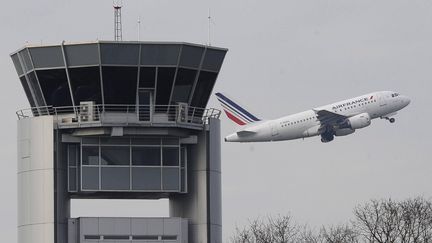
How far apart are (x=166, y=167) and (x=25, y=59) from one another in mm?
9976

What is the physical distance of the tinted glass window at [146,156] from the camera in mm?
78000

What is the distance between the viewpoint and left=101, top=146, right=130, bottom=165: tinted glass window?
7775cm

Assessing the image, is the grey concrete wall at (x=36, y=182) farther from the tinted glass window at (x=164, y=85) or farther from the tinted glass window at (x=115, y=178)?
the tinted glass window at (x=164, y=85)

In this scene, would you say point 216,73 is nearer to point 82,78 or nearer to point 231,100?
point 82,78

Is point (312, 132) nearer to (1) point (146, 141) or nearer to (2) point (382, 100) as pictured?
(2) point (382, 100)

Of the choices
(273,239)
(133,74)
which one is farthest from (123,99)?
(273,239)

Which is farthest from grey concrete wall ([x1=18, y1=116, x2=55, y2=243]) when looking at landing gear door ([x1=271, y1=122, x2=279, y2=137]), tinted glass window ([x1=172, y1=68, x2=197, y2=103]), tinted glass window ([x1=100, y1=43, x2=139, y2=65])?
landing gear door ([x1=271, y1=122, x2=279, y2=137])

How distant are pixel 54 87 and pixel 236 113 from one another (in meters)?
80.7

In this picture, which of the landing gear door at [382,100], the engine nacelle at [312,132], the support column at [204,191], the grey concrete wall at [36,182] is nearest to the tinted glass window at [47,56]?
the grey concrete wall at [36,182]

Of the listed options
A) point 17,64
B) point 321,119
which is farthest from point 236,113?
point 17,64

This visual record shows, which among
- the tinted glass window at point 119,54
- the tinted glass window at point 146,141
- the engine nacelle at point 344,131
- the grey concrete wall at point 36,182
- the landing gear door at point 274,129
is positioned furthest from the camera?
the landing gear door at point 274,129

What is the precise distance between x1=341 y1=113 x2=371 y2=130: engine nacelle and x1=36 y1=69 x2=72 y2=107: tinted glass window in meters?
76.8

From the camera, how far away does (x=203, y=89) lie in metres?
79.6

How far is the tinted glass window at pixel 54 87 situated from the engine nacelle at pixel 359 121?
76.8m
